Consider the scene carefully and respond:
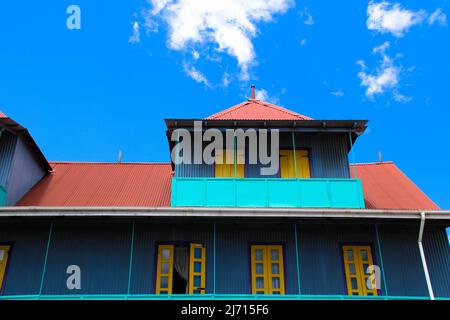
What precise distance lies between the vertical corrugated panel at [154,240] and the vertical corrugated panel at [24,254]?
8.97 feet

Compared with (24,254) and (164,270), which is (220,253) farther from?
(24,254)

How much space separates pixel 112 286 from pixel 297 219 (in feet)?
18.0

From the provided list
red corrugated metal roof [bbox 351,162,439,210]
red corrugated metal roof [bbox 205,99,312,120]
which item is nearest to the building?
red corrugated metal roof [bbox 351,162,439,210]

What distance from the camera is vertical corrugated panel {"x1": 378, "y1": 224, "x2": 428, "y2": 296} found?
12.5 m

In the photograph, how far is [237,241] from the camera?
13102 mm

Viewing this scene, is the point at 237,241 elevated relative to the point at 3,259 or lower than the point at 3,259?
elevated

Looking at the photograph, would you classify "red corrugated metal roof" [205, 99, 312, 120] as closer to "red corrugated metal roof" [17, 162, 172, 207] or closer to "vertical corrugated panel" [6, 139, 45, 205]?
"red corrugated metal roof" [17, 162, 172, 207]

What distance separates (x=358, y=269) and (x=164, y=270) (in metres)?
5.54

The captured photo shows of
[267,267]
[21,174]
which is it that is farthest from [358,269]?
[21,174]

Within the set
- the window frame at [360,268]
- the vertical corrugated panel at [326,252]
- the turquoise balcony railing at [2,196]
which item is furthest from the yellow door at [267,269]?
the turquoise balcony railing at [2,196]

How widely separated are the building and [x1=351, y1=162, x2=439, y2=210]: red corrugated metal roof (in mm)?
172

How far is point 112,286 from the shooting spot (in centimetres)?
→ 1255

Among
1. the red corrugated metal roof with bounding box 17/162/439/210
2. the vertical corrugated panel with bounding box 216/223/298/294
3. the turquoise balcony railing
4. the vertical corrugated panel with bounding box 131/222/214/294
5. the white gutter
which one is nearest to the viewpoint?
the white gutter
